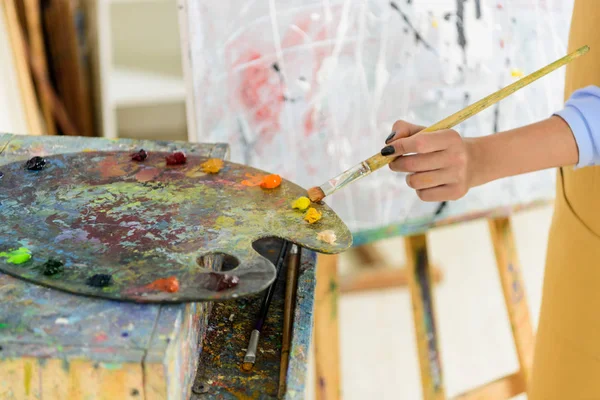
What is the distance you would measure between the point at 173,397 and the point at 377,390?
1614 mm

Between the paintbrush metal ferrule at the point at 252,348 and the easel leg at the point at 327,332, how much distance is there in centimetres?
55

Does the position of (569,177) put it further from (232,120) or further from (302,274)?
(232,120)

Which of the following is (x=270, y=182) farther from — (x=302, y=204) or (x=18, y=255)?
(x=18, y=255)

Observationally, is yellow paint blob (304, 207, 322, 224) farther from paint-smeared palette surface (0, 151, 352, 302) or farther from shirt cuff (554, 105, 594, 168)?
shirt cuff (554, 105, 594, 168)

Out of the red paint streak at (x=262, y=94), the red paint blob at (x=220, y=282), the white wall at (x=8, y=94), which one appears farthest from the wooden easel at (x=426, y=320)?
the white wall at (x=8, y=94)

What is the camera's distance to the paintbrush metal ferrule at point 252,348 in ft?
2.66

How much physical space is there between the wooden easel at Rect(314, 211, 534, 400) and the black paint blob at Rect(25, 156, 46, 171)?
0.60 meters

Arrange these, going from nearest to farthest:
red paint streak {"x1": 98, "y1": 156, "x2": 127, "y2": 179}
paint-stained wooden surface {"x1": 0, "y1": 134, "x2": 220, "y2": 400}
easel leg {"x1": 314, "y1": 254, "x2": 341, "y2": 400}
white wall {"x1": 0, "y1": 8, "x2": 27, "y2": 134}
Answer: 1. paint-stained wooden surface {"x1": 0, "y1": 134, "x2": 220, "y2": 400}
2. red paint streak {"x1": 98, "y1": 156, "x2": 127, "y2": 179}
3. easel leg {"x1": 314, "y1": 254, "x2": 341, "y2": 400}
4. white wall {"x1": 0, "y1": 8, "x2": 27, "y2": 134}

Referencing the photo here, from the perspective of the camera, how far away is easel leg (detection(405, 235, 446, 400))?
1.46 meters

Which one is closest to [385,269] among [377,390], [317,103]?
[377,390]

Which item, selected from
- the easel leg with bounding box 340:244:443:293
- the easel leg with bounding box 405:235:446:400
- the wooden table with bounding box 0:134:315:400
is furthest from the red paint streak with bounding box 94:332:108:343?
the easel leg with bounding box 340:244:443:293

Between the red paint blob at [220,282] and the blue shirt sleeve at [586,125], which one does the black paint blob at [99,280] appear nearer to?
the red paint blob at [220,282]

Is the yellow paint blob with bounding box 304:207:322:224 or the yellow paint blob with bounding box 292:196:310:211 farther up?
the yellow paint blob with bounding box 292:196:310:211

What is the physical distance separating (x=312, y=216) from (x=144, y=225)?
207mm
